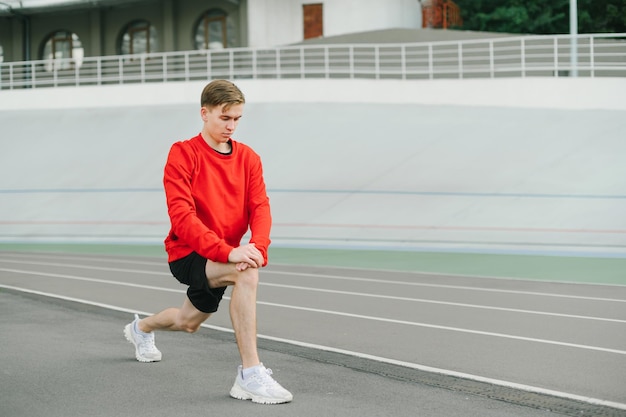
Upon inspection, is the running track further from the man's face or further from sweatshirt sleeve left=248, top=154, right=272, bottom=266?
the man's face

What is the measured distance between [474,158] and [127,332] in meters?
18.5

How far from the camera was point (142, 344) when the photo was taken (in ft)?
24.0

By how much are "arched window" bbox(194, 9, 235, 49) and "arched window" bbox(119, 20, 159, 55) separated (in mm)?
2453

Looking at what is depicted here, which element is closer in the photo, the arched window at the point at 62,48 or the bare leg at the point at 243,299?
the bare leg at the point at 243,299

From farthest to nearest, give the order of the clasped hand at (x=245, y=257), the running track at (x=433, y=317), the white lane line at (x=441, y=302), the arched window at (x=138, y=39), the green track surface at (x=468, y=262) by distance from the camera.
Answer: the arched window at (x=138, y=39) → the green track surface at (x=468, y=262) → the white lane line at (x=441, y=302) → the running track at (x=433, y=317) → the clasped hand at (x=245, y=257)

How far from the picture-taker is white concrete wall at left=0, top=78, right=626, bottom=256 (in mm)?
21219

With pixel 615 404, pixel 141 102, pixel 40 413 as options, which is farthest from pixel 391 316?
pixel 141 102

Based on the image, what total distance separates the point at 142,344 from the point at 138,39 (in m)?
37.6

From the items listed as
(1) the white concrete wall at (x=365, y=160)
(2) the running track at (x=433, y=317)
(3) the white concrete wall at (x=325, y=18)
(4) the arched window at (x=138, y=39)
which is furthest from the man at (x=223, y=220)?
(4) the arched window at (x=138, y=39)

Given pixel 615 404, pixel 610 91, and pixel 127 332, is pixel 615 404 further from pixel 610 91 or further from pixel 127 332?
pixel 610 91

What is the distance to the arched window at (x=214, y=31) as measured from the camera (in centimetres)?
4022

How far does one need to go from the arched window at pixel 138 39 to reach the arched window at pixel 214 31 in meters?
2.45

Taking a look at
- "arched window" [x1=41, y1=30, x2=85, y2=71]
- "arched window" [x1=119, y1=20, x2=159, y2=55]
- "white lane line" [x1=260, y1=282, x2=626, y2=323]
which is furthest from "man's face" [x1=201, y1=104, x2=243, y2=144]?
"arched window" [x1=41, y1=30, x2=85, y2=71]

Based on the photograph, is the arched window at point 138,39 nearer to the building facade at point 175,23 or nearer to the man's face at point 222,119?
the building facade at point 175,23
